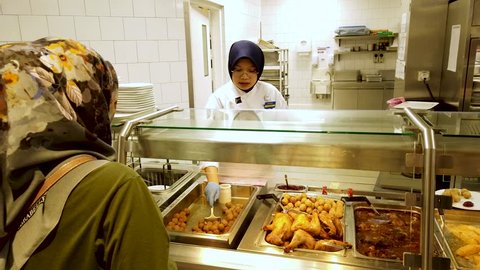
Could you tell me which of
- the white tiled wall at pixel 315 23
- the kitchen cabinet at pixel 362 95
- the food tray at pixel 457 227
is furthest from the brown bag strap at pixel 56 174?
the white tiled wall at pixel 315 23

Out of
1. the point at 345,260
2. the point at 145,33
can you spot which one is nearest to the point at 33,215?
the point at 345,260

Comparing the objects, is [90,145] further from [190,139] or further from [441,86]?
[441,86]

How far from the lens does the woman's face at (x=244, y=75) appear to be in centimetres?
276

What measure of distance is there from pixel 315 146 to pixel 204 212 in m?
0.87

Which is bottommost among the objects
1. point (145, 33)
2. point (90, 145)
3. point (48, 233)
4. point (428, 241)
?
point (428, 241)

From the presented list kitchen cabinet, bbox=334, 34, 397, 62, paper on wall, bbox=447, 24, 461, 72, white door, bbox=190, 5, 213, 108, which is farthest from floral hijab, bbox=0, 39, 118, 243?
kitchen cabinet, bbox=334, 34, 397, 62

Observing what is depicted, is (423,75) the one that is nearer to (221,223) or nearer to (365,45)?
(221,223)

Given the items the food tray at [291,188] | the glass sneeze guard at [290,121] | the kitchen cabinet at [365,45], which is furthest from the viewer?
A: the kitchen cabinet at [365,45]

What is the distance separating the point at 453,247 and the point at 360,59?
5934 mm

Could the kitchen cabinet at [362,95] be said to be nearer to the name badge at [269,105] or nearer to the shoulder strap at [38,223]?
the name badge at [269,105]

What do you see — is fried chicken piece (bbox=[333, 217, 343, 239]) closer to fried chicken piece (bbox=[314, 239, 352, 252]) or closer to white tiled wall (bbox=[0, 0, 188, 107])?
fried chicken piece (bbox=[314, 239, 352, 252])

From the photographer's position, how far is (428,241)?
1030mm

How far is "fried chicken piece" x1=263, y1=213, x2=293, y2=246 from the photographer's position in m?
1.42

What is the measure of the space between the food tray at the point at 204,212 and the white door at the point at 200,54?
7.94ft
